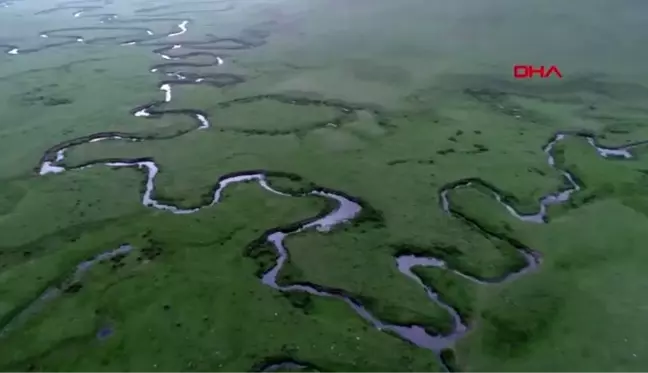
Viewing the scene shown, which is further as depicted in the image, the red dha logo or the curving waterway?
the red dha logo

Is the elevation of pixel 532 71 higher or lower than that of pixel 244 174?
higher

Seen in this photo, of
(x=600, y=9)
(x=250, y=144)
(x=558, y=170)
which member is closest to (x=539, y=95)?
(x=558, y=170)

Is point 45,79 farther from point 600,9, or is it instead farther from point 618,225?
point 600,9

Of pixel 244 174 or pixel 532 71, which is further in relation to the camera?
pixel 532 71

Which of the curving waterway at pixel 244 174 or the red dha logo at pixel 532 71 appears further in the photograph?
the red dha logo at pixel 532 71
